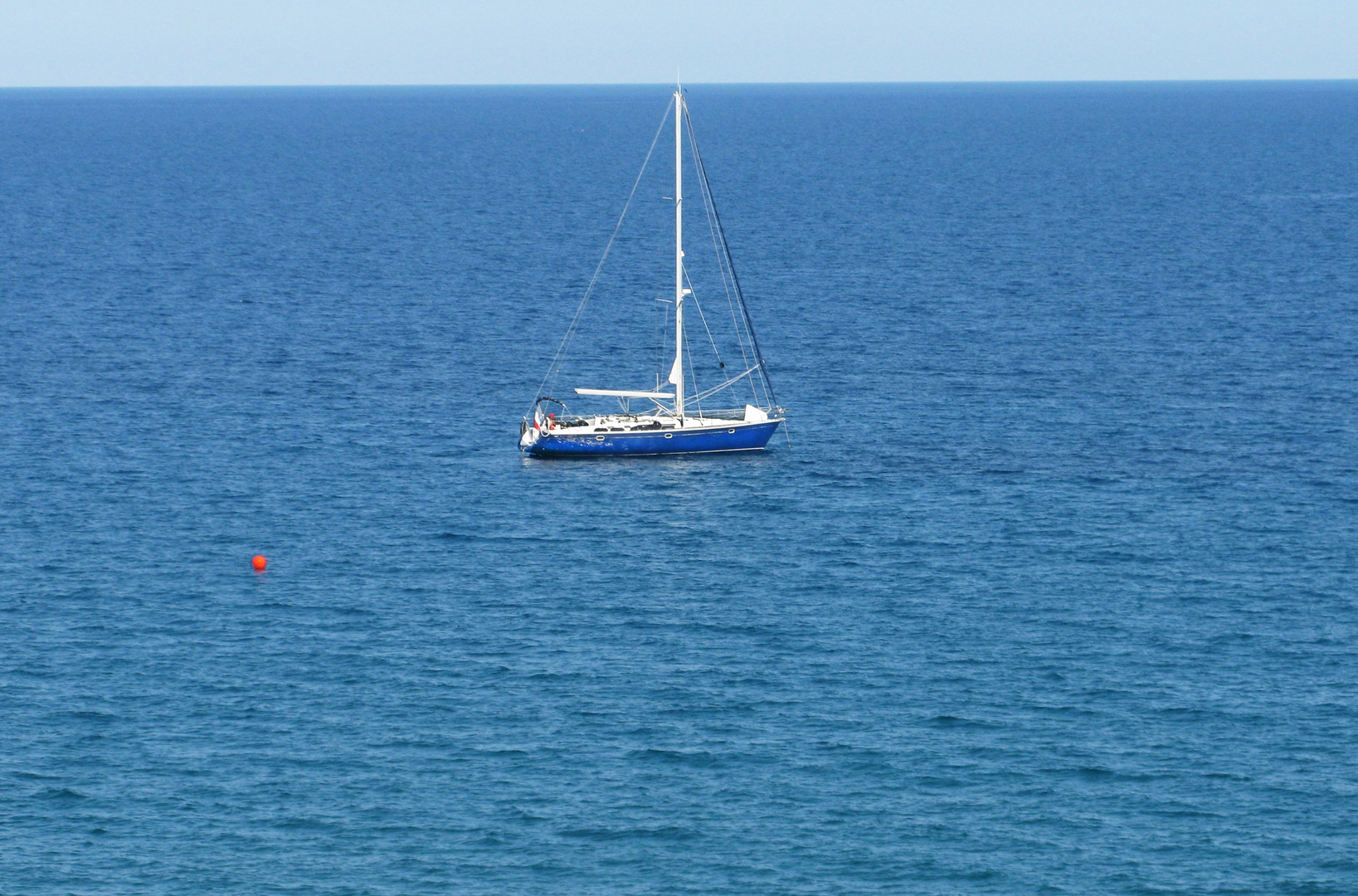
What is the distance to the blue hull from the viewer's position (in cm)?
12162

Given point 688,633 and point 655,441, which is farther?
point 655,441

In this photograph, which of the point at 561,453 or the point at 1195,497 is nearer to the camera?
the point at 1195,497

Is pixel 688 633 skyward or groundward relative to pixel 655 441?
groundward

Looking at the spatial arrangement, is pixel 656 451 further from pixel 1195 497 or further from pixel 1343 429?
pixel 1343 429

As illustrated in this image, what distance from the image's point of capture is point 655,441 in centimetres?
12188

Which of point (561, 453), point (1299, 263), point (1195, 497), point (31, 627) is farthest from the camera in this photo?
point (1299, 263)

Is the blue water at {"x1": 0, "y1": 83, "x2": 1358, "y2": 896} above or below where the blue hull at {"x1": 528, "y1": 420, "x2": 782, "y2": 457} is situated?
below

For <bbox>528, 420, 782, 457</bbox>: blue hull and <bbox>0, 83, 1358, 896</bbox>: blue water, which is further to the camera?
<bbox>528, 420, 782, 457</bbox>: blue hull

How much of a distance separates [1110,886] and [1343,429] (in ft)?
226

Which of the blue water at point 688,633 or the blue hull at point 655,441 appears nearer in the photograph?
the blue water at point 688,633

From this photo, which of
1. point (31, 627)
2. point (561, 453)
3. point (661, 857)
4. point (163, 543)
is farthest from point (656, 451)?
point (661, 857)

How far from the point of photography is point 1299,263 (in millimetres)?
199625

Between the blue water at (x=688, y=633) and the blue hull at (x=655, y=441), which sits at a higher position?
the blue hull at (x=655, y=441)

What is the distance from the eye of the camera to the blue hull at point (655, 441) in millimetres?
121625
